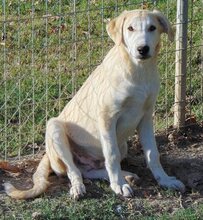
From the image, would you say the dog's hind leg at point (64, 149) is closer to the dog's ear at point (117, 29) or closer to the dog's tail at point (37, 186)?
the dog's tail at point (37, 186)

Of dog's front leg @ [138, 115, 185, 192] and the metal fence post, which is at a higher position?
the metal fence post

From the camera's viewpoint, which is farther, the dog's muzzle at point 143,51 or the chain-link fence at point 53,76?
the chain-link fence at point 53,76

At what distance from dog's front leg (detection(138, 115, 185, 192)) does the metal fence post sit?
1.01m

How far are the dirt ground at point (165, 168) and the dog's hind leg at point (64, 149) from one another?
0.12 metres

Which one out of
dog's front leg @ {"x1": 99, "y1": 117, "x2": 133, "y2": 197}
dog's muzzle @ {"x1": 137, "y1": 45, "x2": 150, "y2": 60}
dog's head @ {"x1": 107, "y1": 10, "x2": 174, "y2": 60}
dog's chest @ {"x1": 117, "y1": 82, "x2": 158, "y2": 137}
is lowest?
→ dog's front leg @ {"x1": 99, "y1": 117, "x2": 133, "y2": 197}

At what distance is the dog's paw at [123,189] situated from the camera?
5.73m

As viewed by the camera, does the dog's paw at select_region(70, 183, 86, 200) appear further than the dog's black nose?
Yes

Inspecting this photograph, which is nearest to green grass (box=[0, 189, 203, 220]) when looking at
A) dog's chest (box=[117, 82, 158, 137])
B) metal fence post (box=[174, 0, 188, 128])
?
dog's chest (box=[117, 82, 158, 137])

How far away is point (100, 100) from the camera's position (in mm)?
5828

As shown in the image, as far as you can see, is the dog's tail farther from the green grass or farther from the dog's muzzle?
the dog's muzzle

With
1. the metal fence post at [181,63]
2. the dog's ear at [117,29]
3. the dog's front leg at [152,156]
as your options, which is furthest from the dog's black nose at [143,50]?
the metal fence post at [181,63]

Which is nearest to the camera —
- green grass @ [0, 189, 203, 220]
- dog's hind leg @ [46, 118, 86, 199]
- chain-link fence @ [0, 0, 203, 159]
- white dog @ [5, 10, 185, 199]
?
green grass @ [0, 189, 203, 220]

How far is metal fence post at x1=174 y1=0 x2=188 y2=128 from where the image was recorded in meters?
6.82

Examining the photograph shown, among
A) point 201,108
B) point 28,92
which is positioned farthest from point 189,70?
point 28,92
